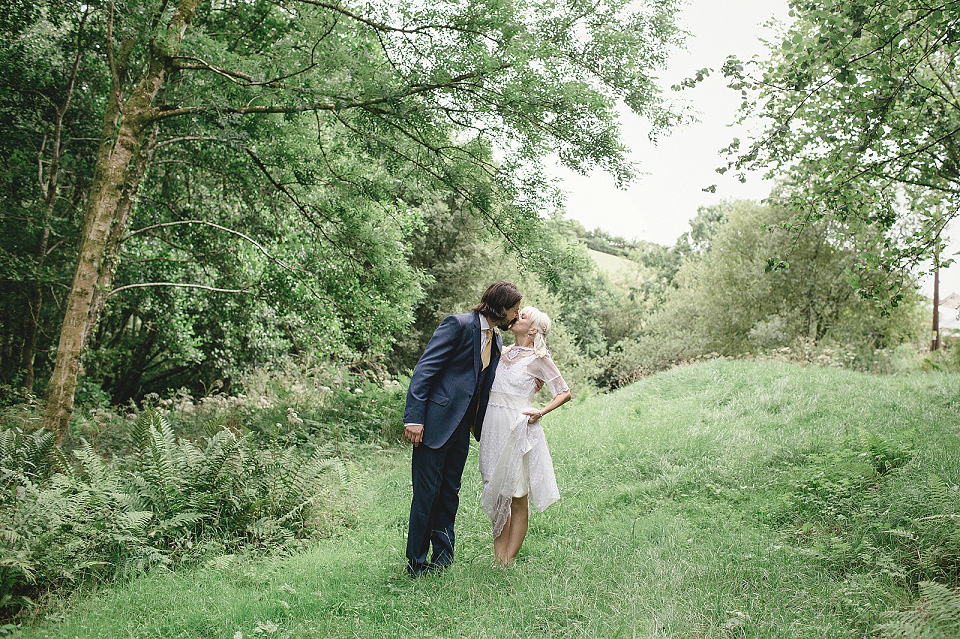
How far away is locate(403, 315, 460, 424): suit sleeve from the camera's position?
4.40m

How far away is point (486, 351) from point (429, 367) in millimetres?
488

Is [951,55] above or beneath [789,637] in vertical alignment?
above

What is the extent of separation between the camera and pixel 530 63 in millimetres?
7750

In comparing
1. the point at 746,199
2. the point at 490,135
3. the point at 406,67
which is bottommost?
the point at 490,135

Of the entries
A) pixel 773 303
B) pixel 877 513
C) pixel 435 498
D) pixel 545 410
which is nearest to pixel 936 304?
pixel 773 303

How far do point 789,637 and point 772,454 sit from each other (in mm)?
3991

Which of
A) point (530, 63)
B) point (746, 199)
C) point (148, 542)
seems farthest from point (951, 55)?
point (746, 199)

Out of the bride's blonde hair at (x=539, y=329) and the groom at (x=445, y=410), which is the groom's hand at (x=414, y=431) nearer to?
the groom at (x=445, y=410)

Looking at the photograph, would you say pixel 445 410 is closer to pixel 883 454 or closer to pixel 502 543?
pixel 502 543

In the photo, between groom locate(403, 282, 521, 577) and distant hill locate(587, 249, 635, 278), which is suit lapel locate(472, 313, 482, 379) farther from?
distant hill locate(587, 249, 635, 278)

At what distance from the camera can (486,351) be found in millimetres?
4680

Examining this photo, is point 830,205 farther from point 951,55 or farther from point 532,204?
point 532,204

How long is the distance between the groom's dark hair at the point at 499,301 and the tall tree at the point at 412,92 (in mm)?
3662

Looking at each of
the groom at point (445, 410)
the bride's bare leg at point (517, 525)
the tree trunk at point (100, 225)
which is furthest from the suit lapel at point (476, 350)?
the tree trunk at point (100, 225)
